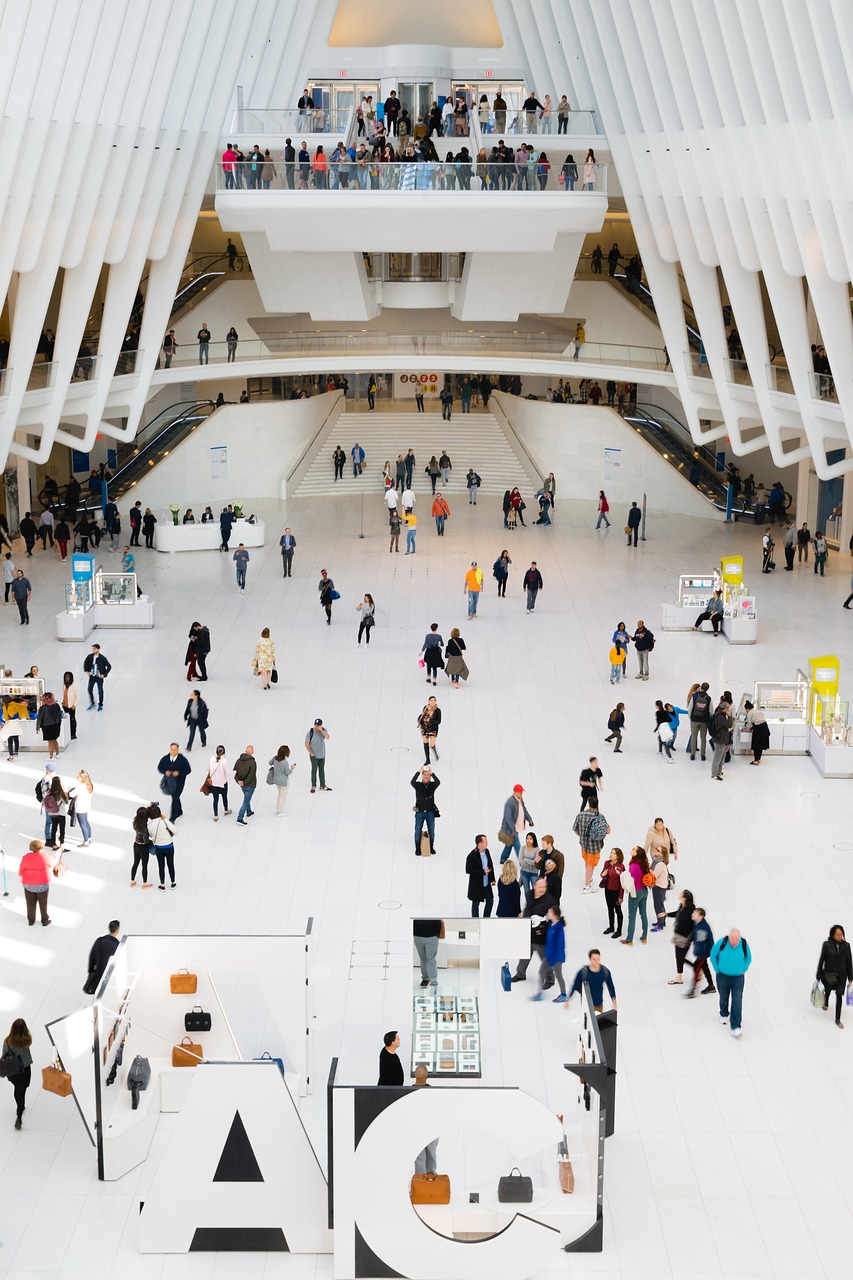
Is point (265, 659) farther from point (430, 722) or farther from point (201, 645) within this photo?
point (430, 722)

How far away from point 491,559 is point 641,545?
13.8 feet

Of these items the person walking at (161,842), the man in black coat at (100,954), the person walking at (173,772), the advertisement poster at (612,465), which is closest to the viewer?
the man in black coat at (100,954)

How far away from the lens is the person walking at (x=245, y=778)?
20250mm

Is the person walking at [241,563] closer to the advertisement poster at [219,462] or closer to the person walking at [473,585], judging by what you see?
the person walking at [473,585]

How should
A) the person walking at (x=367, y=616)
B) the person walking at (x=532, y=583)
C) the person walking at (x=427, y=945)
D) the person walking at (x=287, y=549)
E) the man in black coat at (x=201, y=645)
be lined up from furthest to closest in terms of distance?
the person walking at (x=287, y=549) → the person walking at (x=532, y=583) → the person walking at (x=367, y=616) → the man in black coat at (x=201, y=645) → the person walking at (x=427, y=945)

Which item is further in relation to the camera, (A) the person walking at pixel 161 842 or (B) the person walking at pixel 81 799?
(B) the person walking at pixel 81 799

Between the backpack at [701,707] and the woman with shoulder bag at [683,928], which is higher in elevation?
the backpack at [701,707]

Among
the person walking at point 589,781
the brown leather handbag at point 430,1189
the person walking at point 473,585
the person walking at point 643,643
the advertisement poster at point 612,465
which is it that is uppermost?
the advertisement poster at point 612,465

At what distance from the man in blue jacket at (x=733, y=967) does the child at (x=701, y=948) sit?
56cm

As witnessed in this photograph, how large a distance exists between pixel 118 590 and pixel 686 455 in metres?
18.7

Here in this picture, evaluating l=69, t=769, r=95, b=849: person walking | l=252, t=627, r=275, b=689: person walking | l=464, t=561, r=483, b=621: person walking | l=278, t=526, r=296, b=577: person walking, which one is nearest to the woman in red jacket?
l=69, t=769, r=95, b=849: person walking

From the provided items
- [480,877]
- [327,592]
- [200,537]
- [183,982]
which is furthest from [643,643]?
[200,537]

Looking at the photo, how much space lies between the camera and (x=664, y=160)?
35156mm

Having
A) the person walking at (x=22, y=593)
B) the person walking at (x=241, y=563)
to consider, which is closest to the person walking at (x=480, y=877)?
the person walking at (x=22, y=593)
